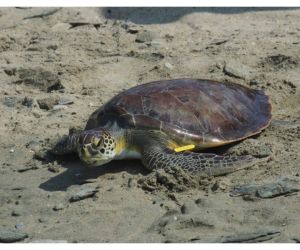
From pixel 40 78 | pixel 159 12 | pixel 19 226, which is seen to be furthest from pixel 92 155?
pixel 159 12

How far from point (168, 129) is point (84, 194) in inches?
30.3

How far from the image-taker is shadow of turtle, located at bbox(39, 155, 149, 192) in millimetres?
4301

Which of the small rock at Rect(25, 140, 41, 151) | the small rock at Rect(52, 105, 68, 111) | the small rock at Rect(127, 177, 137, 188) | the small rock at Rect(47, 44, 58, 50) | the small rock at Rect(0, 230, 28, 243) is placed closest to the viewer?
the small rock at Rect(0, 230, 28, 243)

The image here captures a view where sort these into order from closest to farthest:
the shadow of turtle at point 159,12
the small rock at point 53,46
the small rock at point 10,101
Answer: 1. the small rock at point 10,101
2. the small rock at point 53,46
3. the shadow of turtle at point 159,12

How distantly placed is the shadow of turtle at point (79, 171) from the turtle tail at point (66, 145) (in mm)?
78

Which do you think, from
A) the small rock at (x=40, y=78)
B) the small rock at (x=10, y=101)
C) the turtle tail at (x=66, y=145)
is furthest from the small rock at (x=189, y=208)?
the small rock at (x=40, y=78)

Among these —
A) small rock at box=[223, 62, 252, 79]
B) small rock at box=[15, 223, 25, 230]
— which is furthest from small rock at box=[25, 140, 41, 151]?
small rock at box=[223, 62, 252, 79]

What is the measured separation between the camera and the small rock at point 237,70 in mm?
5879

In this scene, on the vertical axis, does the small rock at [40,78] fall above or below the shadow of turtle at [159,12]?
below

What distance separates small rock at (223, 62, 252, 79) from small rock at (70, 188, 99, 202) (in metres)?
2.19

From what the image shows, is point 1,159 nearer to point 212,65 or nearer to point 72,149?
point 72,149

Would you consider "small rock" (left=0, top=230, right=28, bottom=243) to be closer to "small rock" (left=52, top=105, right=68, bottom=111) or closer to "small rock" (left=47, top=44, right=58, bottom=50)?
"small rock" (left=52, top=105, right=68, bottom=111)

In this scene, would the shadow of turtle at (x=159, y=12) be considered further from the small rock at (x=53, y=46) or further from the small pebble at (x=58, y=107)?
the small pebble at (x=58, y=107)

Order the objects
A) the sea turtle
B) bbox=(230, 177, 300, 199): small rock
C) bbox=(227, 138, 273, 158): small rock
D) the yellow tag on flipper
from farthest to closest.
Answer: the yellow tag on flipper → bbox=(227, 138, 273, 158): small rock → the sea turtle → bbox=(230, 177, 300, 199): small rock
